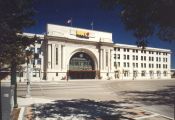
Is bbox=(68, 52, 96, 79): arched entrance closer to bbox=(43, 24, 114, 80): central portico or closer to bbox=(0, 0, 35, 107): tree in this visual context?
bbox=(43, 24, 114, 80): central portico

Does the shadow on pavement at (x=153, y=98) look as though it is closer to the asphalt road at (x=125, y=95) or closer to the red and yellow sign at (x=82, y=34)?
the asphalt road at (x=125, y=95)

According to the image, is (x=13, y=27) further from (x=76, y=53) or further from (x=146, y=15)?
(x=76, y=53)

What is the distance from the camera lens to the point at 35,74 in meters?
75.2

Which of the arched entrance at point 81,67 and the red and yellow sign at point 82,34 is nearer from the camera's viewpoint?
the arched entrance at point 81,67

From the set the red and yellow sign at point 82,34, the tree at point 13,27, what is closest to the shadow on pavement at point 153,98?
the tree at point 13,27

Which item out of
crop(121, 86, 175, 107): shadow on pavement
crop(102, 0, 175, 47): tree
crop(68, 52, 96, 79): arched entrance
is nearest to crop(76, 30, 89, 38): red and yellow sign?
crop(68, 52, 96, 79): arched entrance

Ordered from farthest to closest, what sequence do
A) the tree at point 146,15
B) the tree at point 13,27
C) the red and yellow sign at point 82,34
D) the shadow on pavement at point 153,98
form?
the red and yellow sign at point 82,34 < the shadow on pavement at point 153,98 < the tree at point 13,27 < the tree at point 146,15

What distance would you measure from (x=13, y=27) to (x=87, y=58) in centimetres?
6913

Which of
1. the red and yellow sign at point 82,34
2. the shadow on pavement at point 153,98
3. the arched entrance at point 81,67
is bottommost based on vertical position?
the shadow on pavement at point 153,98

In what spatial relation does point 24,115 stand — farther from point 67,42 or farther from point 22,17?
point 67,42

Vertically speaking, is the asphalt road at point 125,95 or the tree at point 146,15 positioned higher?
the tree at point 146,15

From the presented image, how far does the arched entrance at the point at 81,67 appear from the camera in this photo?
83688 millimetres

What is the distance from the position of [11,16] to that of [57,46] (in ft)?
197

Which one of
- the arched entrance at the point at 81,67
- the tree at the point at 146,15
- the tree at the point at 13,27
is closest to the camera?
the tree at the point at 146,15
